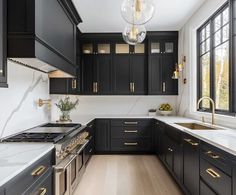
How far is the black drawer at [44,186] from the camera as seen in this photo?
157 cm

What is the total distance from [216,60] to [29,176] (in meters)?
3.15

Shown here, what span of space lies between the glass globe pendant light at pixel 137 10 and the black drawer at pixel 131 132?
122 inches

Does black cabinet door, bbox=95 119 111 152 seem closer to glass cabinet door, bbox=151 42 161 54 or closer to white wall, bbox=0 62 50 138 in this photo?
white wall, bbox=0 62 50 138

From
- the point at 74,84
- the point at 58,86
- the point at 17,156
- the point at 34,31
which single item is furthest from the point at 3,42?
the point at 74,84

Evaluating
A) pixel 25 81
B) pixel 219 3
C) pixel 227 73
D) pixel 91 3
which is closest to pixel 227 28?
pixel 219 3

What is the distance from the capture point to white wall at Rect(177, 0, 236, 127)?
3.79m

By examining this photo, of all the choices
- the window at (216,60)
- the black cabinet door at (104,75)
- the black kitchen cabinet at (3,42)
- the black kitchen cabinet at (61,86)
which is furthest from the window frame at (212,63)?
the black kitchen cabinet at (3,42)

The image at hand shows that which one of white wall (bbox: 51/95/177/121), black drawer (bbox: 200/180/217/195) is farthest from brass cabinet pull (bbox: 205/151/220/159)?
white wall (bbox: 51/95/177/121)

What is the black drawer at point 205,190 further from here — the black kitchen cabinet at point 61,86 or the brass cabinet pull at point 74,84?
the brass cabinet pull at point 74,84

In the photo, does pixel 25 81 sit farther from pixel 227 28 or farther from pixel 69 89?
pixel 227 28

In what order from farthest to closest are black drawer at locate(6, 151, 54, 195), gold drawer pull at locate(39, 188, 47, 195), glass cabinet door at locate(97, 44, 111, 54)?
glass cabinet door at locate(97, 44, 111, 54) < gold drawer pull at locate(39, 188, 47, 195) < black drawer at locate(6, 151, 54, 195)

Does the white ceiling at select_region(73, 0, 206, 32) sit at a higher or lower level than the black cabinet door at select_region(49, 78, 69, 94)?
higher

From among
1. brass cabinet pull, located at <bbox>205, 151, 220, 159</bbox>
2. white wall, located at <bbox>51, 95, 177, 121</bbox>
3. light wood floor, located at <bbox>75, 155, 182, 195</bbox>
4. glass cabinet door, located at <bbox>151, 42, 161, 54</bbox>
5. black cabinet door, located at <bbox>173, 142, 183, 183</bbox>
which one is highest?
glass cabinet door, located at <bbox>151, 42, 161, 54</bbox>

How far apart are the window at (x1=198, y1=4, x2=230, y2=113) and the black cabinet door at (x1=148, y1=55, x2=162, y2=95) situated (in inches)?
43.7
